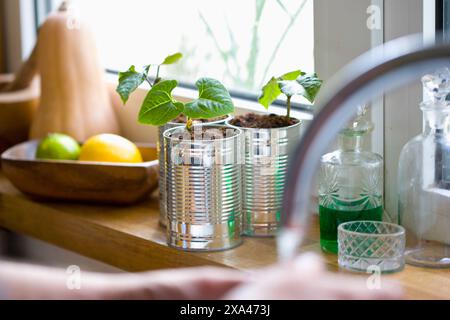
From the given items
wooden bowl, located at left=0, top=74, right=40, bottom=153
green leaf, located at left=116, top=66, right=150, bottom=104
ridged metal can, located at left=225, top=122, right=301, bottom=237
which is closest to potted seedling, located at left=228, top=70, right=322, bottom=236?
ridged metal can, located at left=225, top=122, right=301, bottom=237

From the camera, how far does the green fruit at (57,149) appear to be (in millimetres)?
1226

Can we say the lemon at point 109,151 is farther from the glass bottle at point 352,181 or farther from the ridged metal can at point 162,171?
the glass bottle at point 352,181

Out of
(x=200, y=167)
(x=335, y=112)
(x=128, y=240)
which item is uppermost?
(x=335, y=112)

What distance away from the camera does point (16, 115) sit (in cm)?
144

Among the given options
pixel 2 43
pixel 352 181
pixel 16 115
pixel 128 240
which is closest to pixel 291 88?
pixel 352 181

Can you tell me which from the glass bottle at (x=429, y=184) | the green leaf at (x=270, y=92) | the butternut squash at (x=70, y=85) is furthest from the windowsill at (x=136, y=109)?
the glass bottle at (x=429, y=184)

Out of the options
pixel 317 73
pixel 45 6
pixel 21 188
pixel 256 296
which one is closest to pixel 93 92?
pixel 21 188

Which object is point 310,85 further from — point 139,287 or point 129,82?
point 139,287

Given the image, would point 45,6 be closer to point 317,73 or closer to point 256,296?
point 317,73

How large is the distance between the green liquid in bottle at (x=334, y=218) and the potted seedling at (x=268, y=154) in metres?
0.07

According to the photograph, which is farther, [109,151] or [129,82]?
[109,151]

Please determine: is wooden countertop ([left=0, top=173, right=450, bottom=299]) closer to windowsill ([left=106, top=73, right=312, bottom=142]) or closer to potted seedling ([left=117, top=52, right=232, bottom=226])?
potted seedling ([left=117, top=52, right=232, bottom=226])

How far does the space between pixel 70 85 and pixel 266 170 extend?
491 mm

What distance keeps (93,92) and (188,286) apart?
2.77ft
